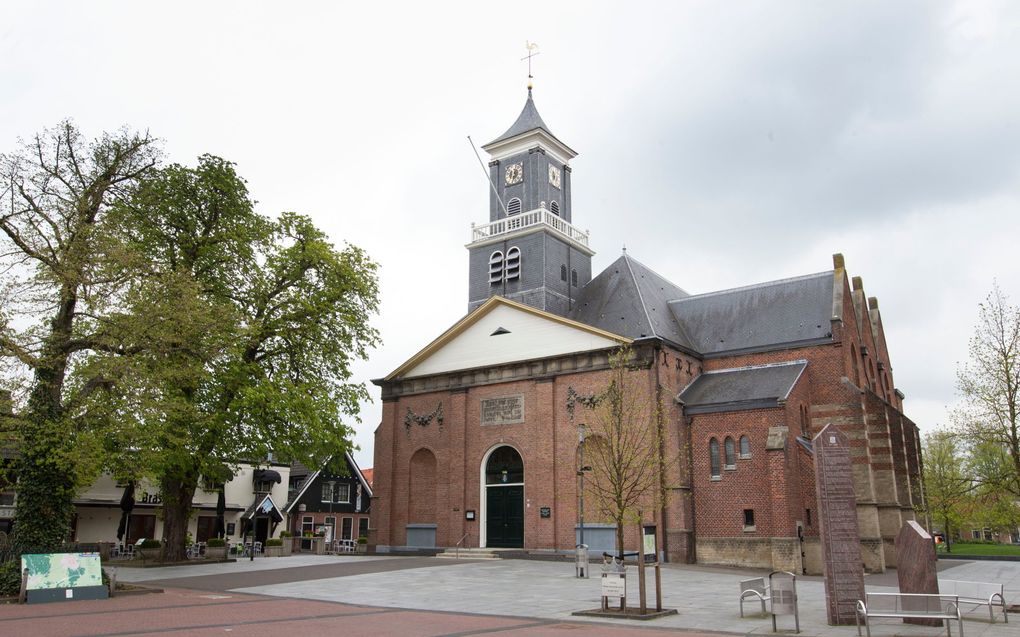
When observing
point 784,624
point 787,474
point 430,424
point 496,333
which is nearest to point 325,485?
point 430,424

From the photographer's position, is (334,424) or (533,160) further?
(533,160)

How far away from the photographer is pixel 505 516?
3484 cm

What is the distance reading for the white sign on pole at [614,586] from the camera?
15.5m

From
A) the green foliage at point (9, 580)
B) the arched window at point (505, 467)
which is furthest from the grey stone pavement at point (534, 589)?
the arched window at point (505, 467)

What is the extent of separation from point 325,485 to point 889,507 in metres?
33.9

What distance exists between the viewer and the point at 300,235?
3009 centimetres

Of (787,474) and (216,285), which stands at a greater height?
(216,285)

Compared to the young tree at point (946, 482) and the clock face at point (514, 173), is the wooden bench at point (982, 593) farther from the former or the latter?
the clock face at point (514, 173)

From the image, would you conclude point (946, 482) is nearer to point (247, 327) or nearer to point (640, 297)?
point (640, 297)

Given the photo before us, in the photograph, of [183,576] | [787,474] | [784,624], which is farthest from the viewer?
[787,474]

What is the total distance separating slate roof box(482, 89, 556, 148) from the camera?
41.5m

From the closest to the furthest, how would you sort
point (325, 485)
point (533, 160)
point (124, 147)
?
point (124, 147), point (533, 160), point (325, 485)

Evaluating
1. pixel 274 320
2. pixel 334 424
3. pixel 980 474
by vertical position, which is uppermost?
pixel 274 320

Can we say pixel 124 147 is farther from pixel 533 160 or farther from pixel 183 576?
pixel 533 160
